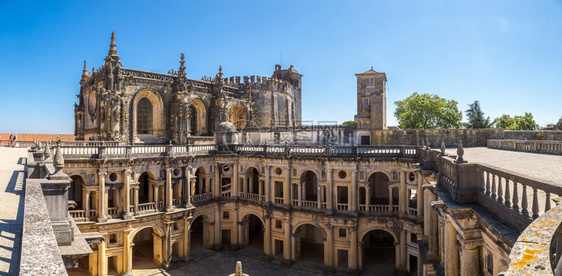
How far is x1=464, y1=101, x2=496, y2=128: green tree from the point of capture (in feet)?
178

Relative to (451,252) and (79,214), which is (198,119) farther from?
(451,252)

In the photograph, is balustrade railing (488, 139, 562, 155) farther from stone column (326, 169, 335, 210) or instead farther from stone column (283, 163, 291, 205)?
stone column (283, 163, 291, 205)

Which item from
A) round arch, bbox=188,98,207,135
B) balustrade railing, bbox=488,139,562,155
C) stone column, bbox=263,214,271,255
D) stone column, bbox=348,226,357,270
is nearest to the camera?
balustrade railing, bbox=488,139,562,155

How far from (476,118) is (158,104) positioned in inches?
1924

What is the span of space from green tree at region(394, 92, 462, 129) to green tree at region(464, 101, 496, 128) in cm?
746

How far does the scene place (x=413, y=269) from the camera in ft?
81.1

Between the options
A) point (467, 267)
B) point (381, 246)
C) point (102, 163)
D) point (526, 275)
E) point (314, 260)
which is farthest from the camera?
point (381, 246)

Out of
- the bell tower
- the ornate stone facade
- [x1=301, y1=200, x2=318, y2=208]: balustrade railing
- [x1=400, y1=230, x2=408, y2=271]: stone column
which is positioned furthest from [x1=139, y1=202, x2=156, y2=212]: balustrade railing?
the bell tower

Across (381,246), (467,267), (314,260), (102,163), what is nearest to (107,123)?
(102,163)

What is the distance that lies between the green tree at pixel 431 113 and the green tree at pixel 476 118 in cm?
746

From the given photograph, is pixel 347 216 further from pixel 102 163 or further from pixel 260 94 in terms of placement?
pixel 260 94

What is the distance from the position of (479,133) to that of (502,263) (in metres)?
29.5

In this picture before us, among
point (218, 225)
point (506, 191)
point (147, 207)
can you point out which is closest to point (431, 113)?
point (218, 225)

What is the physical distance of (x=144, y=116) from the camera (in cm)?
3319
